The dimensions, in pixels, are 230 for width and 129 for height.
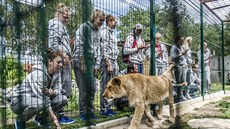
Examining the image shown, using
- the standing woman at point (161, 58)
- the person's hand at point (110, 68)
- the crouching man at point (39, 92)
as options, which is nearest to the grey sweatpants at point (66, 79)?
the crouching man at point (39, 92)

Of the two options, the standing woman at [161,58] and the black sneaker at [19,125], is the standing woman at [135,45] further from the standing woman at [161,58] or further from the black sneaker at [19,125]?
the black sneaker at [19,125]

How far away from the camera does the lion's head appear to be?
13.4ft

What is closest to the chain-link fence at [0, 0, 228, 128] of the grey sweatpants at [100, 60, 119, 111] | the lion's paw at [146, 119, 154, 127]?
the grey sweatpants at [100, 60, 119, 111]

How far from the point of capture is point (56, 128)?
345 cm

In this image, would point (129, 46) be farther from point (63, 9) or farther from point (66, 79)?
point (63, 9)

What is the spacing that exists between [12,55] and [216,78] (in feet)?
31.9

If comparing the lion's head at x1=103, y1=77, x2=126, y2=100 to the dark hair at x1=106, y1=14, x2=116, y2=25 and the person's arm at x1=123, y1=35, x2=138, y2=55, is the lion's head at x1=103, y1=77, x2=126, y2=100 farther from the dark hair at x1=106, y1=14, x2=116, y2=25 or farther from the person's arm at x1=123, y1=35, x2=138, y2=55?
the person's arm at x1=123, y1=35, x2=138, y2=55

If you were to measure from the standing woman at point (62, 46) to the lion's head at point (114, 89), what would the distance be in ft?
1.63

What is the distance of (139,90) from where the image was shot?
4387 mm

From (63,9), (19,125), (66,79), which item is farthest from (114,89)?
(19,125)

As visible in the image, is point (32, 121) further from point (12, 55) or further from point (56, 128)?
point (12, 55)

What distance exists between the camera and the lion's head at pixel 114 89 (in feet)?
13.4

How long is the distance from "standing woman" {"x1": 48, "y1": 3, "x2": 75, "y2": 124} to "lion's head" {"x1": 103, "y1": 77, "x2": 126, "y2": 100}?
50 centimetres

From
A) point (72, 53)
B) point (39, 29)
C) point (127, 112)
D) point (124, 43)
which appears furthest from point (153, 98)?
point (39, 29)
